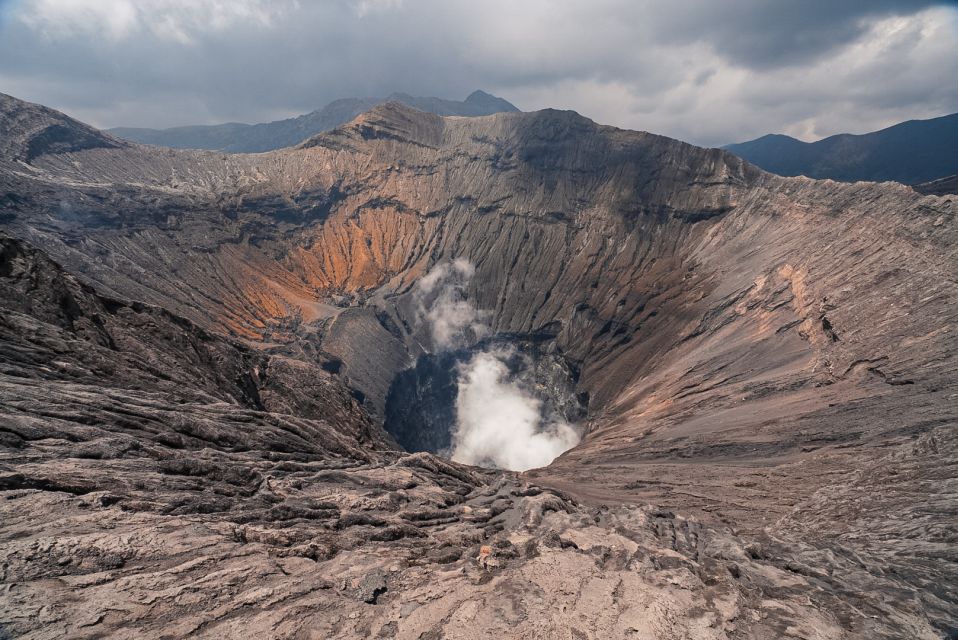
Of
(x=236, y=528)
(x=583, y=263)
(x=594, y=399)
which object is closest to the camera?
(x=236, y=528)

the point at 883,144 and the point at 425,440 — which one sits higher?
the point at 883,144

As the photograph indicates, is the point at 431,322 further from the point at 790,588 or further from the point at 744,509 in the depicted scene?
the point at 790,588

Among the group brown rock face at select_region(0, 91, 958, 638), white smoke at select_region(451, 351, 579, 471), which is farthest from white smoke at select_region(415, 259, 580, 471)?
brown rock face at select_region(0, 91, 958, 638)

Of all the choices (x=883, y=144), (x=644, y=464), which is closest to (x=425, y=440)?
(x=644, y=464)

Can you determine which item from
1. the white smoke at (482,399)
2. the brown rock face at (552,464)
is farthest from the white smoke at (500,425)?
the brown rock face at (552,464)

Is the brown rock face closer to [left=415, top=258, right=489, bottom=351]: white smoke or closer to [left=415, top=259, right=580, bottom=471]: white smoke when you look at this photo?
[left=415, top=259, right=580, bottom=471]: white smoke

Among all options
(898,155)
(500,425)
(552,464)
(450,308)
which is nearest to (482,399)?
(500,425)

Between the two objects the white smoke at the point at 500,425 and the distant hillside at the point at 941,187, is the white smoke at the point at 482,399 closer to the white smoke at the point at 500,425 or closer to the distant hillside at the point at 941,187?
the white smoke at the point at 500,425

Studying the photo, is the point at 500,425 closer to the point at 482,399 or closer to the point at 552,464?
the point at 482,399
